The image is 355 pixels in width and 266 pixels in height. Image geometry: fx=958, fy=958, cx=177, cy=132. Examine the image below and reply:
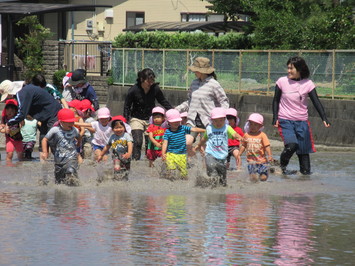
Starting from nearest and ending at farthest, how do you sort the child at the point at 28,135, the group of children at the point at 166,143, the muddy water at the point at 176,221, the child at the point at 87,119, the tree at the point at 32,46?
1. the muddy water at the point at 176,221
2. the group of children at the point at 166,143
3. the child at the point at 87,119
4. the child at the point at 28,135
5. the tree at the point at 32,46

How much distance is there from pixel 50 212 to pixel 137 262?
2635 mm

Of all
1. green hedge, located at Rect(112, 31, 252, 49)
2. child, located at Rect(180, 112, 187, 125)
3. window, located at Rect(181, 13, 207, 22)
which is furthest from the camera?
window, located at Rect(181, 13, 207, 22)

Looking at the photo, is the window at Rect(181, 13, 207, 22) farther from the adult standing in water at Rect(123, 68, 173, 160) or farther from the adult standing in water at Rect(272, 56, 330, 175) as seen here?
the adult standing in water at Rect(272, 56, 330, 175)

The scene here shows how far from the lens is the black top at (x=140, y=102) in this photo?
14.6m

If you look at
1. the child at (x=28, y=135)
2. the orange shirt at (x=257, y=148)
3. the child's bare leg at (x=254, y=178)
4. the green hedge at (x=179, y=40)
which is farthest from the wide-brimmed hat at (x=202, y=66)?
the green hedge at (x=179, y=40)

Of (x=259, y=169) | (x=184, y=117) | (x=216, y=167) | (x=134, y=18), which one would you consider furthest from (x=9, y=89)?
(x=134, y=18)

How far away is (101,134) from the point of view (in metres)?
14.1

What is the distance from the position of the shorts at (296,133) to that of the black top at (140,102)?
203cm

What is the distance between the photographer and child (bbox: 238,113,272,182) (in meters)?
12.7

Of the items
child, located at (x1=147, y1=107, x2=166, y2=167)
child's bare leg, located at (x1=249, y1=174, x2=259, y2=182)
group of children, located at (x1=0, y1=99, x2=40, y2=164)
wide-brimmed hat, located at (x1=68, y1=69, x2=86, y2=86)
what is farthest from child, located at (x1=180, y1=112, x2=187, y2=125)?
group of children, located at (x1=0, y1=99, x2=40, y2=164)

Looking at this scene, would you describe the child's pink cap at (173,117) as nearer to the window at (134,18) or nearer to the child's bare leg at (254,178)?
the child's bare leg at (254,178)

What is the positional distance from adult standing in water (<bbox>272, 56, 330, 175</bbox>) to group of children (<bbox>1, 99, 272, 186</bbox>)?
0.42 m

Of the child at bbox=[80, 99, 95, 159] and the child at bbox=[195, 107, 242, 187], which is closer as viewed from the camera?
the child at bbox=[195, 107, 242, 187]

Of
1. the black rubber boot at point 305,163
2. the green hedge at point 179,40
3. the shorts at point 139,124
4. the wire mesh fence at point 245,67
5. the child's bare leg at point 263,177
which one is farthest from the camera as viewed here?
the green hedge at point 179,40
